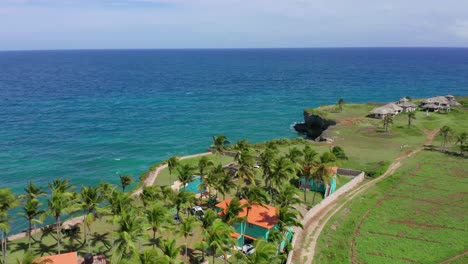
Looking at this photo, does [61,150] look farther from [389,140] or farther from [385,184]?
[389,140]

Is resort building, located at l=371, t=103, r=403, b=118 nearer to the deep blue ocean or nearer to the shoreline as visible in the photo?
the deep blue ocean

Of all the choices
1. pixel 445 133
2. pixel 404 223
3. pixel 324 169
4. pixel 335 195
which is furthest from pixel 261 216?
pixel 445 133

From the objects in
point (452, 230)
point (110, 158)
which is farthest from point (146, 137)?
point (452, 230)

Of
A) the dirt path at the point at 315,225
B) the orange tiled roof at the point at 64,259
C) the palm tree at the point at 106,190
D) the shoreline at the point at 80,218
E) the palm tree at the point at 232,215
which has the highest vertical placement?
the palm tree at the point at 106,190

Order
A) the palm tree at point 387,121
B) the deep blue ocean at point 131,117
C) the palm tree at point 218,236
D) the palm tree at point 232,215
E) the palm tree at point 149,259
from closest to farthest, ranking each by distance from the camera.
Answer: the palm tree at point 149,259 < the palm tree at point 218,236 < the palm tree at point 232,215 < the deep blue ocean at point 131,117 < the palm tree at point 387,121

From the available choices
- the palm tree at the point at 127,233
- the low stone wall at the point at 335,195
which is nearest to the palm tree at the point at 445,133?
the low stone wall at the point at 335,195

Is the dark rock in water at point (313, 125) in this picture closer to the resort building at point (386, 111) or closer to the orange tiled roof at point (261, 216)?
the resort building at point (386, 111)
